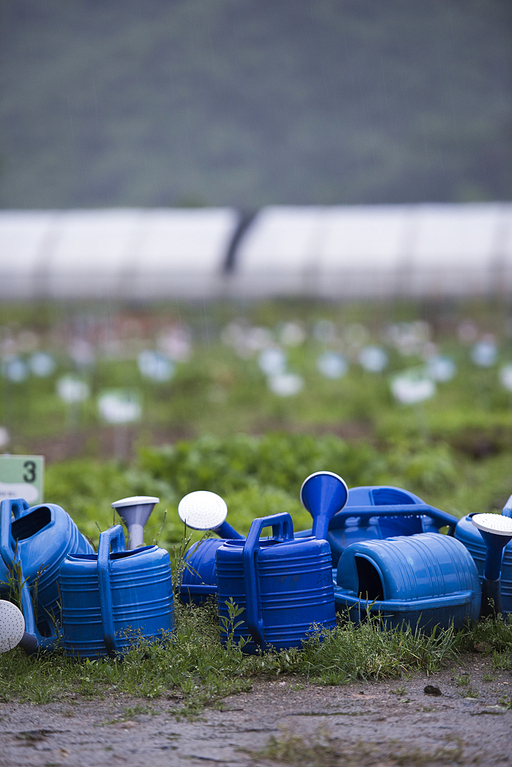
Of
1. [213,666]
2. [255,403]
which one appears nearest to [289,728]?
[213,666]

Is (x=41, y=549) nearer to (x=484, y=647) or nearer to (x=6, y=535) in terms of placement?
(x=6, y=535)

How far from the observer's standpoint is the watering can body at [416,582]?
294 cm

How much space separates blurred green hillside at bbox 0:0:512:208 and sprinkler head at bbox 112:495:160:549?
5197 cm

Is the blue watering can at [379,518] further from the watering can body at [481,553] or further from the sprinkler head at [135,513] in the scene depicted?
the sprinkler head at [135,513]

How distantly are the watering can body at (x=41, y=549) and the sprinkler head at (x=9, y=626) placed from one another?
18cm

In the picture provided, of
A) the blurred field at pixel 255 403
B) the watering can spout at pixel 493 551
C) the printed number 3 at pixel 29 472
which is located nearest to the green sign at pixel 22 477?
the printed number 3 at pixel 29 472

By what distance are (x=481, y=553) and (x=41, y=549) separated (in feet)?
5.72

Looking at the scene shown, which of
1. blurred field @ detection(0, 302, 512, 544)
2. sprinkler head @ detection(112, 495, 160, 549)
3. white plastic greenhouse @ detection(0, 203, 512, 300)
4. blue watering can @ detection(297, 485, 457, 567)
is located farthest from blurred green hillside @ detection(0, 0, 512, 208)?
sprinkler head @ detection(112, 495, 160, 549)

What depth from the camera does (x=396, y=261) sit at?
648 inches

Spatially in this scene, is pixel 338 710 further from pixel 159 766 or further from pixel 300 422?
pixel 300 422

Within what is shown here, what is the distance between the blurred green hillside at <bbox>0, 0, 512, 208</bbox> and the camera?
65.2 meters

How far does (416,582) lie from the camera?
2.95m

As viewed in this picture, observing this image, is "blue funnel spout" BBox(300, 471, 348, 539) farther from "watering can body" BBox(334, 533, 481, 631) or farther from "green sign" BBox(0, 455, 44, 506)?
"green sign" BBox(0, 455, 44, 506)

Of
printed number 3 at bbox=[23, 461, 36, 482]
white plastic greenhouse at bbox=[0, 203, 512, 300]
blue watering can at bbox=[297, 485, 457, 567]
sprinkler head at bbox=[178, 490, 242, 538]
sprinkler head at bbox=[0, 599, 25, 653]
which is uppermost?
white plastic greenhouse at bbox=[0, 203, 512, 300]
